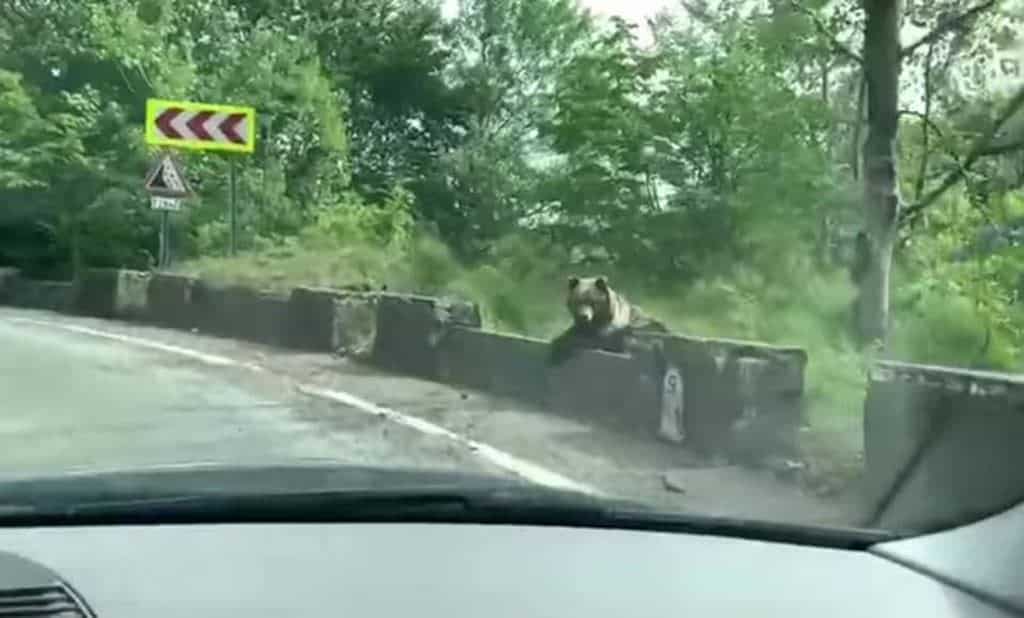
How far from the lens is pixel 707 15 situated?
3.64 metres

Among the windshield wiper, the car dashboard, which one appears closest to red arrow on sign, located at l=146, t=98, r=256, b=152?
the windshield wiper

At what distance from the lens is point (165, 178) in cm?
367

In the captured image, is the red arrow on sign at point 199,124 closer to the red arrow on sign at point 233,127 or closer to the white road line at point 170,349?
the red arrow on sign at point 233,127

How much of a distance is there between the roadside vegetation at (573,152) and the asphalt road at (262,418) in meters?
0.32

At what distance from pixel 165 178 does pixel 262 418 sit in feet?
1.94

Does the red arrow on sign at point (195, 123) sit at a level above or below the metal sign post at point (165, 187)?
above

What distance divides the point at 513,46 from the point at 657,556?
1.62 meters

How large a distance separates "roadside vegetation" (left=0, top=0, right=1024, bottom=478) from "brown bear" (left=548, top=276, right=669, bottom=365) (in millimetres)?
36

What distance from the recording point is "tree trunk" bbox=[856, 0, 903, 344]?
11.3ft

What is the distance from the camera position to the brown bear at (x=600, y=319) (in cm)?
369

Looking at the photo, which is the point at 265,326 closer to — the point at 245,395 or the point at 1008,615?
the point at 245,395

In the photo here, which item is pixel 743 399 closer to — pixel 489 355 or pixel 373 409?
pixel 489 355

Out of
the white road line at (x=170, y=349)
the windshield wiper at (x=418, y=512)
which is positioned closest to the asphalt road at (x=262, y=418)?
the white road line at (x=170, y=349)

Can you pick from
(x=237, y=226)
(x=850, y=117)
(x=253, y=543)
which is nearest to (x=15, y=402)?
(x=237, y=226)
